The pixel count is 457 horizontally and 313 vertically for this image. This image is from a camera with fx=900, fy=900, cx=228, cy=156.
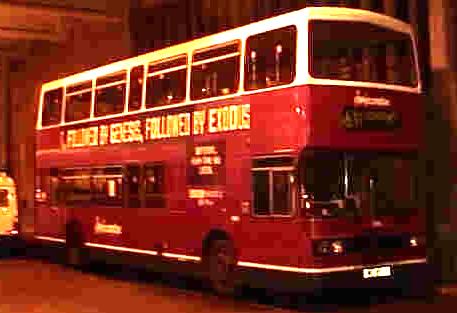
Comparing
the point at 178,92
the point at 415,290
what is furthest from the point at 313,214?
the point at 178,92

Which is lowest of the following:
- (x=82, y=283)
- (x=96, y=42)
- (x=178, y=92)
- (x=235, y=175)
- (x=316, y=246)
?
(x=82, y=283)

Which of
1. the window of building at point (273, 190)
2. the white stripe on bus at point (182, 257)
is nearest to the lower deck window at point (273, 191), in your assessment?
the window of building at point (273, 190)

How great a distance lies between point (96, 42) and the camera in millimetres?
27750

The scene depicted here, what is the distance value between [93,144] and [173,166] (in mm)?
3181

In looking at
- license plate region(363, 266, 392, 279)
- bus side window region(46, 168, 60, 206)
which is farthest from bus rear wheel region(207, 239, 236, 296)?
bus side window region(46, 168, 60, 206)

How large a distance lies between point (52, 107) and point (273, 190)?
8447 millimetres

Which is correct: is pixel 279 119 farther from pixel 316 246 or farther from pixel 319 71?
pixel 316 246

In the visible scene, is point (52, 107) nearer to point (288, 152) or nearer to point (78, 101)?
point (78, 101)

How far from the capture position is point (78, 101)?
58.7 feet

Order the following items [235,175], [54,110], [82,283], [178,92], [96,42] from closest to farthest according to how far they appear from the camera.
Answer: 1. [235,175]
2. [178,92]
3. [82,283]
4. [54,110]
5. [96,42]

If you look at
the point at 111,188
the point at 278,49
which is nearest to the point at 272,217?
the point at 278,49

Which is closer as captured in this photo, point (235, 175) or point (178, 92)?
point (235, 175)

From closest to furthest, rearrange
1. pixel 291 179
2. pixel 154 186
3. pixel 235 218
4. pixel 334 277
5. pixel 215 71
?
pixel 334 277, pixel 291 179, pixel 235 218, pixel 215 71, pixel 154 186

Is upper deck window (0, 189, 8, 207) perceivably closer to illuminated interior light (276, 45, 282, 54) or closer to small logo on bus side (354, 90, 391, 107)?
illuminated interior light (276, 45, 282, 54)
